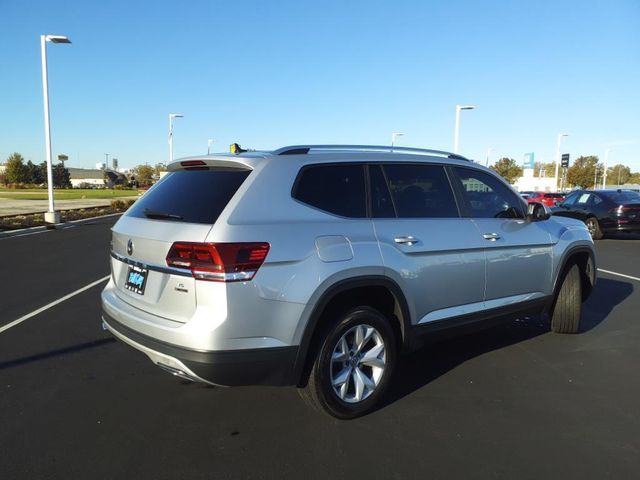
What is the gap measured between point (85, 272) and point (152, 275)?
6.29m

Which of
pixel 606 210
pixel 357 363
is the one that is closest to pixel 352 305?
pixel 357 363

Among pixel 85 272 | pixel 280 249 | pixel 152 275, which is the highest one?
pixel 280 249

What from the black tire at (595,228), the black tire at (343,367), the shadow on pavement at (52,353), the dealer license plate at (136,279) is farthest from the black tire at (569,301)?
the black tire at (595,228)

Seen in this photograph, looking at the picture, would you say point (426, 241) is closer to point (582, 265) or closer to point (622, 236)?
point (582, 265)

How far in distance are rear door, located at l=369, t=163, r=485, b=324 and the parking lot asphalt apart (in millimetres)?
719

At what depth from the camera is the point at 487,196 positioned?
4.38m

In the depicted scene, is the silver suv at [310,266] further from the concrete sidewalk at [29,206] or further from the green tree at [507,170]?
the green tree at [507,170]

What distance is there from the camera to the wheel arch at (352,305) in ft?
9.78

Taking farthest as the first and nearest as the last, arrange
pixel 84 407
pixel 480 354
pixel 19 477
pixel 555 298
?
pixel 555 298 < pixel 480 354 < pixel 84 407 < pixel 19 477

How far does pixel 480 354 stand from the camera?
466cm

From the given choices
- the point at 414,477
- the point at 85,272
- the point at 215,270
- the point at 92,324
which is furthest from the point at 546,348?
the point at 85,272

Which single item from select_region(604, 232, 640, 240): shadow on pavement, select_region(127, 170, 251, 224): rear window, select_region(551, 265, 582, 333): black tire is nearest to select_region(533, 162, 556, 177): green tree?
select_region(604, 232, 640, 240): shadow on pavement

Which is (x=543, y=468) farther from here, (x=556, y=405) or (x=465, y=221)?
(x=465, y=221)

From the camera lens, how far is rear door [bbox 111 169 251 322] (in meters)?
2.87
